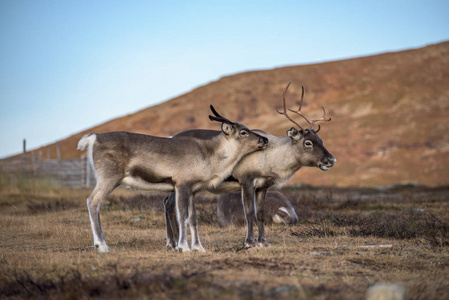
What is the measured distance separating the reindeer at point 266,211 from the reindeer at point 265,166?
2.47 metres

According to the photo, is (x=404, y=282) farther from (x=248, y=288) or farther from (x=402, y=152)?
(x=402, y=152)

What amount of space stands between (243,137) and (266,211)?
3.58m

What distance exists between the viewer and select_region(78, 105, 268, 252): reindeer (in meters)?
8.30

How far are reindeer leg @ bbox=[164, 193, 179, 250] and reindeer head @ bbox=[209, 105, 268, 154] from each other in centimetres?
159

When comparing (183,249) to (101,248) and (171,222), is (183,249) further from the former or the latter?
(101,248)

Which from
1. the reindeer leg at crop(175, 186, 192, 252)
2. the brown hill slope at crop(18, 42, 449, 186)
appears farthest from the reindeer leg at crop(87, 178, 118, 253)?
the brown hill slope at crop(18, 42, 449, 186)

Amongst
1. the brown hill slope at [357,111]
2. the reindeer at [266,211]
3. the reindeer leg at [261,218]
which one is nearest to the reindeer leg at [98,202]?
the reindeer leg at [261,218]

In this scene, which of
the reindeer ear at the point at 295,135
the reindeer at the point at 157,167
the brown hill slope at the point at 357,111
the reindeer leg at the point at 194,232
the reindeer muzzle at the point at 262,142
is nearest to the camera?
the reindeer at the point at 157,167

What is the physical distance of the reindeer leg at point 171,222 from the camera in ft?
29.6

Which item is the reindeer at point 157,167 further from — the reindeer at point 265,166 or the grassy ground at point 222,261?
the grassy ground at point 222,261

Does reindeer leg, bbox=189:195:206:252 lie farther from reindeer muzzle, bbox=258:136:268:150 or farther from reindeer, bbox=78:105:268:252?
reindeer muzzle, bbox=258:136:268:150

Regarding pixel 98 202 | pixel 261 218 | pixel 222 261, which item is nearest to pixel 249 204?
pixel 261 218

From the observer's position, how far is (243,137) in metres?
9.38

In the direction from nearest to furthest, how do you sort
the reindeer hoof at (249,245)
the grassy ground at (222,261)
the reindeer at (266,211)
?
the grassy ground at (222,261) < the reindeer hoof at (249,245) < the reindeer at (266,211)
